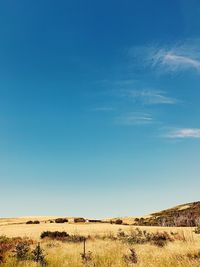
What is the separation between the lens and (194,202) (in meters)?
113

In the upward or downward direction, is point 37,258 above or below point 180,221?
below

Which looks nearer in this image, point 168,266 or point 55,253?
point 168,266

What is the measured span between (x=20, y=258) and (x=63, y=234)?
16.2 meters

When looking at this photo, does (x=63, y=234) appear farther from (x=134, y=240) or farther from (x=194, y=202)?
(x=194, y=202)

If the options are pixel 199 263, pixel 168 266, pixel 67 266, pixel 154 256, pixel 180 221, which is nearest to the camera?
pixel 199 263

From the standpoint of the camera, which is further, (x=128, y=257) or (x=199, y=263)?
(x=128, y=257)

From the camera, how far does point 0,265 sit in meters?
15.3

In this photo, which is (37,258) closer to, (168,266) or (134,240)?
(168,266)

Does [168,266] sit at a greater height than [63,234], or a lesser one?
lesser

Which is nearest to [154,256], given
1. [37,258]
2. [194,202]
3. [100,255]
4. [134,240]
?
[100,255]

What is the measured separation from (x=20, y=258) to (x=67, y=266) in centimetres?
313

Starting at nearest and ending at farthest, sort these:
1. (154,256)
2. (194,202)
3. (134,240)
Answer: (154,256) → (134,240) → (194,202)

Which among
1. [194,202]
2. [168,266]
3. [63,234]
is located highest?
[194,202]

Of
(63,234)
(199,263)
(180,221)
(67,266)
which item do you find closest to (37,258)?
(67,266)
